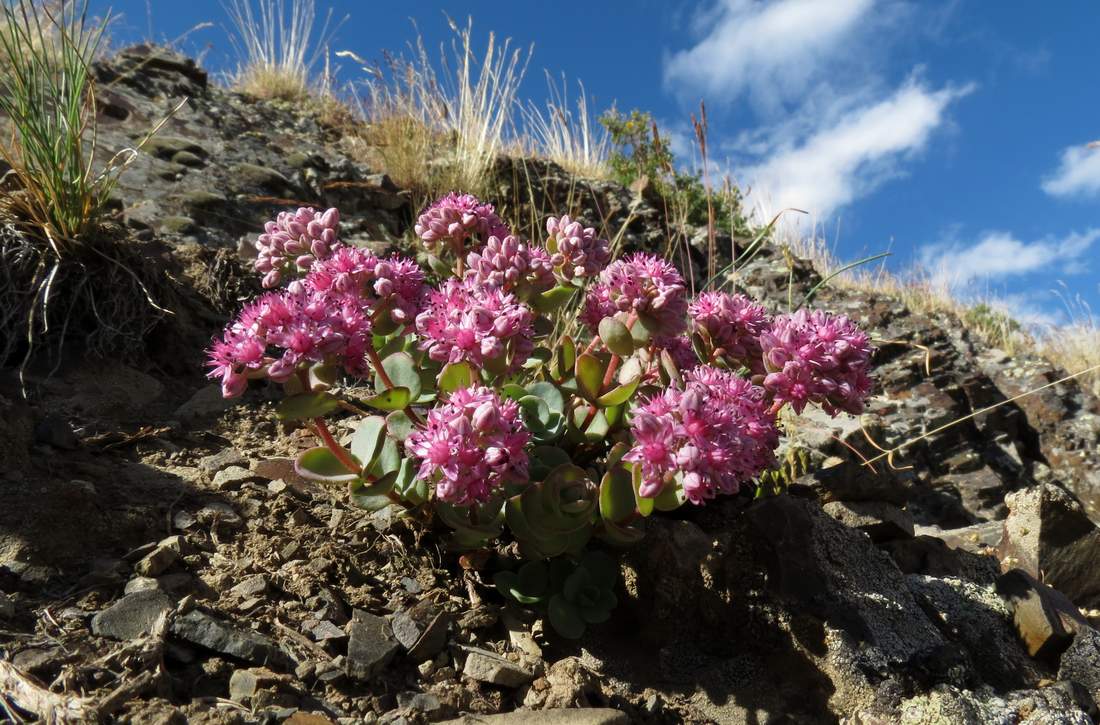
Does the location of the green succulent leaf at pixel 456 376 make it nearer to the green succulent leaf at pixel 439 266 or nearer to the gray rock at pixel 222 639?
the green succulent leaf at pixel 439 266

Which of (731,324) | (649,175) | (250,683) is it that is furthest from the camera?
(649,175)

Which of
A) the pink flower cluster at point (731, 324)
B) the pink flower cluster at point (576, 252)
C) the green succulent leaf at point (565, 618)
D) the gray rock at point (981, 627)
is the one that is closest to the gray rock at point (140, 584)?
the green succulent leaf at point (565, 618)

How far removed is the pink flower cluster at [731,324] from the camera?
209 centimetres

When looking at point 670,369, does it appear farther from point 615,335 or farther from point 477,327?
A: point 477,327

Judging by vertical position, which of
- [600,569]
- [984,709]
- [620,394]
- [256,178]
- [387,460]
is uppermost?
[256,178]

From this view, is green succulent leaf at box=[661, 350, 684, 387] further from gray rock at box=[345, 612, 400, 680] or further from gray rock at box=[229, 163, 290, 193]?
gray rock at box=[229, 163, 290, 193]

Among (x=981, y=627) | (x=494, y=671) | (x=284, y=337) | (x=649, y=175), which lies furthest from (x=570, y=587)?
(x=649, y=175)

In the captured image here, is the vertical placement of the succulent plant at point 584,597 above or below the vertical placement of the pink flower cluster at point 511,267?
below

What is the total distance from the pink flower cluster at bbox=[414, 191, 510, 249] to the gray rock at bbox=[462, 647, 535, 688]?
1166mm

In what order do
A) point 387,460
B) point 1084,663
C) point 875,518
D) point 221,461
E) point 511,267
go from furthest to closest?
point 875,518
point 221,461
point 1084,663
point 511,267
point 387,460

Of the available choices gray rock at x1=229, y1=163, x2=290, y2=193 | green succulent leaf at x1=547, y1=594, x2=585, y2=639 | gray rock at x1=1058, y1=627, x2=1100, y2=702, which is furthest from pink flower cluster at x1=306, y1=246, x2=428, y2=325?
gray rock at x1=229, y1=163, x2=290, y2=193

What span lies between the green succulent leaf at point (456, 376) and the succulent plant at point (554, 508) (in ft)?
0.99

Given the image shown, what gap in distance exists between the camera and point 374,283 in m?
1.96

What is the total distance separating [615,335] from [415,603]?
2.94 feet
